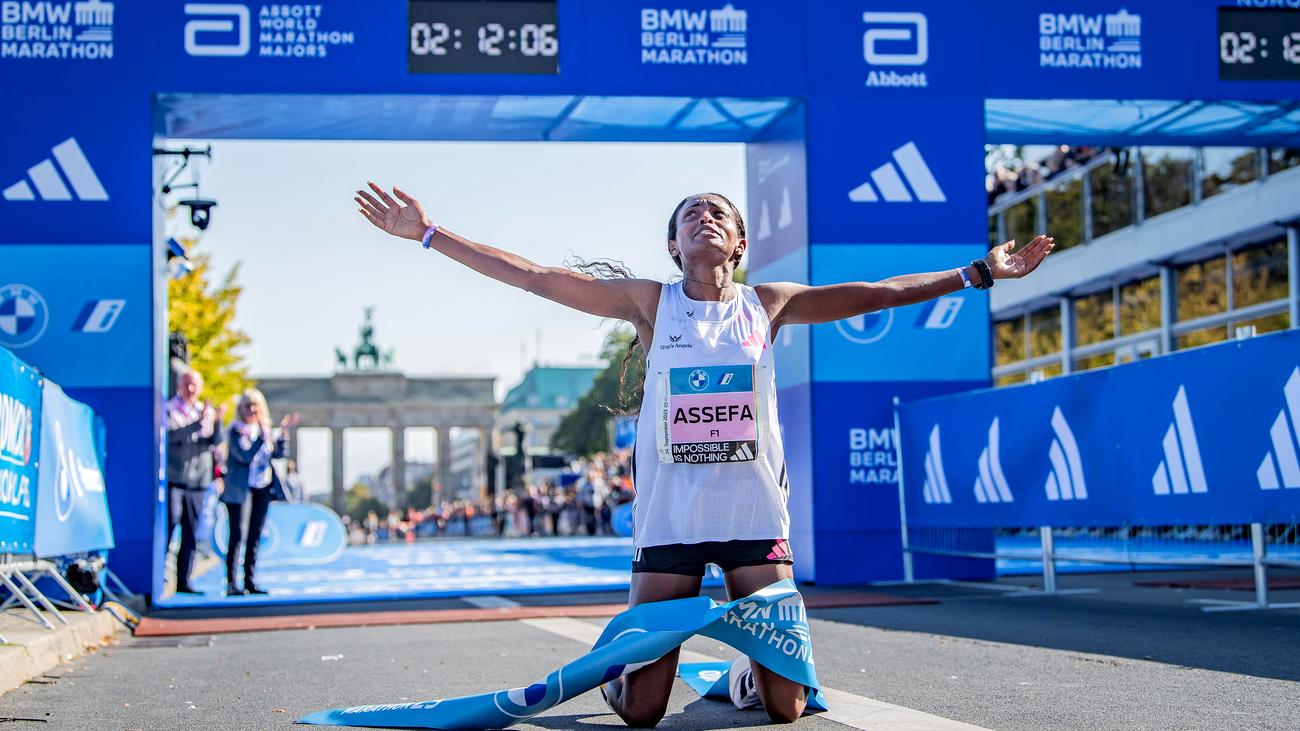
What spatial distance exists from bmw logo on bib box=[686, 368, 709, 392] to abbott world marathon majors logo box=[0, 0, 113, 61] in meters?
9.04

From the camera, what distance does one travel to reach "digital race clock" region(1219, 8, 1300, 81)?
44.3 feet

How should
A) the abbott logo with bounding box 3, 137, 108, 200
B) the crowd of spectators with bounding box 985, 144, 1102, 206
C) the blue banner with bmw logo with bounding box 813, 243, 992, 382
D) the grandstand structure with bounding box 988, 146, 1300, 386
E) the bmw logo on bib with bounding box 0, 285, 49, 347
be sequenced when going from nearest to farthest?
the bmw logo on bib with bounding box 0, 285, 49, 347, the abbott logo with bounding box 3, 137, 108, 200, the blue banner with bmw logo with bounding box 813, 243, 992, 382, the grandstand structure with bounding box 988, 146, 1300, 386, the crowd of spectators with bounding box 985, 144, 1102, 206

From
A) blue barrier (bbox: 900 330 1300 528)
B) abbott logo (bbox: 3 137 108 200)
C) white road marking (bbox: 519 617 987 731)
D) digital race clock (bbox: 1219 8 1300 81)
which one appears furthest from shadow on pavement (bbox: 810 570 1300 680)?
abbott logo (bbox: 3 137 108 200)

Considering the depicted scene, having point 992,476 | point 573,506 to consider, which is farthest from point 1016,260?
point 573,506

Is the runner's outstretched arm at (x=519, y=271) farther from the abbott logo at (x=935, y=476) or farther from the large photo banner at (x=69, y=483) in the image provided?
the abbott logo at (x=935, y=476)

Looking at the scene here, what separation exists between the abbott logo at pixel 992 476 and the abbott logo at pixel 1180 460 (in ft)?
6.67

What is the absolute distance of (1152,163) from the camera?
22875 millimetres

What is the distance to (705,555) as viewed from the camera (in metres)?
4.74

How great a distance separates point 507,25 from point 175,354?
8260 mm

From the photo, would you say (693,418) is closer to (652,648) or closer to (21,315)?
(652,648)

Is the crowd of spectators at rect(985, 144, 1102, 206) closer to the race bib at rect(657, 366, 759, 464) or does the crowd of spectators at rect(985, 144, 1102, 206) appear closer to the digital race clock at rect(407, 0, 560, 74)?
the digital race clock at rect(407, 0, 560, 74)

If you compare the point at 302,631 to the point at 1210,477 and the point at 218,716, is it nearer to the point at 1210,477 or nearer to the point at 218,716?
the point at 218,716

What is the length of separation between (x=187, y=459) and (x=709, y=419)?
8.91 metres

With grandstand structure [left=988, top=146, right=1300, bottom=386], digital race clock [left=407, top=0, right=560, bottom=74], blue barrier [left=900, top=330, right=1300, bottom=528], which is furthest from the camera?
grandstand structure [left=988, top=146, right=1300, bottom=386]
